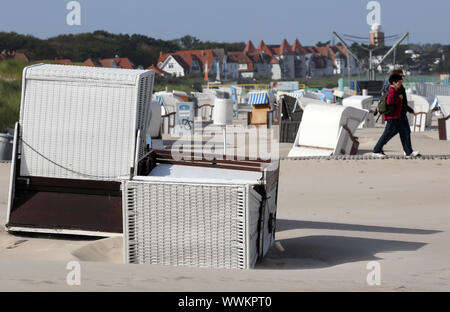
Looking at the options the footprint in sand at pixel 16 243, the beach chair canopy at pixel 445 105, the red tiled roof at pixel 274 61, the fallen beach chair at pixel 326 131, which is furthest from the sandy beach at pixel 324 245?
the red tiled roof at pixel 274 61

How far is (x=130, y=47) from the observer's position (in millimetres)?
125000

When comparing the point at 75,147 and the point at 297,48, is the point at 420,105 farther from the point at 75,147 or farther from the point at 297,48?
the point at 297,48

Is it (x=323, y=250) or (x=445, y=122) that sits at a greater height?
(x=445, y=122)

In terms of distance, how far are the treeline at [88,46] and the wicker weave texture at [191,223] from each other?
93899 mm

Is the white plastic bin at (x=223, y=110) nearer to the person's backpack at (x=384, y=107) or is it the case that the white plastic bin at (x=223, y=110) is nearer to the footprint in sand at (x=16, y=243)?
the person's backpack at (x=384, y=107)

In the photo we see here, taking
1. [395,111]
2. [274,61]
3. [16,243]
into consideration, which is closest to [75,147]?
[16,243]

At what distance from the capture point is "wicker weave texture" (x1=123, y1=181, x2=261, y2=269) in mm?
5953

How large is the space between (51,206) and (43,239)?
13.2 inches

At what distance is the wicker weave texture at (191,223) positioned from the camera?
595cm

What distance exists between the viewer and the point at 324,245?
7.65 meters

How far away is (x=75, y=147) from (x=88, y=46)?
362 feet
